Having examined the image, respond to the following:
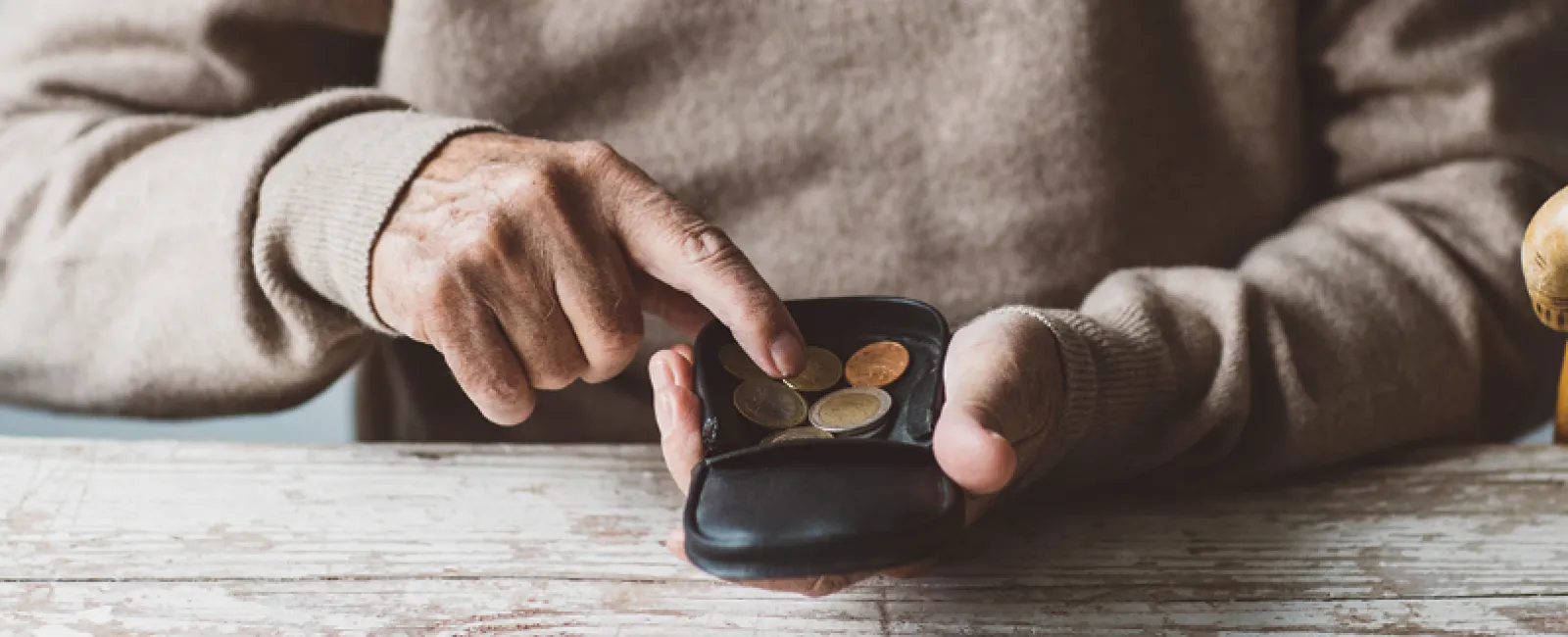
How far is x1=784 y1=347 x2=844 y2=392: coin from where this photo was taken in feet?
2.39

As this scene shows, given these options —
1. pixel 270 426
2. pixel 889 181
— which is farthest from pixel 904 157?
pixel 270 426

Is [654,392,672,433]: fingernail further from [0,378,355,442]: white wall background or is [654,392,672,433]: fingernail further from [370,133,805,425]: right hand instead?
[0,378,355,442]: white wall background

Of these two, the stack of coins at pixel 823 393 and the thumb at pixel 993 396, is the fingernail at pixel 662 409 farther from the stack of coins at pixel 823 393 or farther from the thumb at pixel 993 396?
the thumb at pixel 993 396

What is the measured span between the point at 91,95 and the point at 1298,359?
0.96m

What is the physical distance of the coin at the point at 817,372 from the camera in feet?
2.39

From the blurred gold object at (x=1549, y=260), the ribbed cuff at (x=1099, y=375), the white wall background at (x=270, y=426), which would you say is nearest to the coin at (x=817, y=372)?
the ribbed cuff at (x=1099, y=375)

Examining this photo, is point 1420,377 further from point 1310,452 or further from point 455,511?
point 455,511

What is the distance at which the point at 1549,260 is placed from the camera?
64 cm

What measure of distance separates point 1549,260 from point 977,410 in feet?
1.07

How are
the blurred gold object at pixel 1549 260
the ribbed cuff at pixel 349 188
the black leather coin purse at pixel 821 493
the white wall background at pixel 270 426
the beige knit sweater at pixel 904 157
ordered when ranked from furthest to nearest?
the white wall background at pixel 270 426, the beige knit sweater at pixel 904 157, the ribbed cuff at pixel 349 188, the blurred gold object at pixel 1549 260, the black leather coin purse at pixel 821 493

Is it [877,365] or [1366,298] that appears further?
[1366,298]

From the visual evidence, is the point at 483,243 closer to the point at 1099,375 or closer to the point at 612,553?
the point at 612,553

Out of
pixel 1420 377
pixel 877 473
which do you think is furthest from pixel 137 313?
pixel 1420 377

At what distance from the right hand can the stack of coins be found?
2 centimetres
